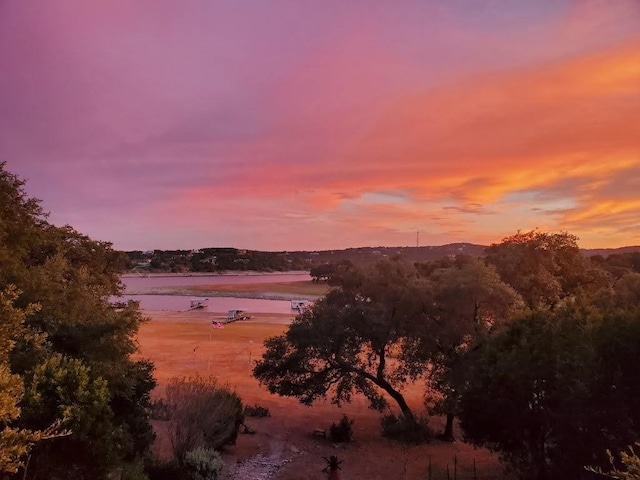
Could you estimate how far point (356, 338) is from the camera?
27.5 m

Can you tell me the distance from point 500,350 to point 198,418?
1234 centimetres

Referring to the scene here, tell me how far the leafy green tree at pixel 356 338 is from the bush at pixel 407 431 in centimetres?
31

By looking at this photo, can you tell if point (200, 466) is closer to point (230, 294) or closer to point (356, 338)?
point (356, 338)

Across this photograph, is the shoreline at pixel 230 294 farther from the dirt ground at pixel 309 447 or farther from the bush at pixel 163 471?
the bush at pixel 163 471

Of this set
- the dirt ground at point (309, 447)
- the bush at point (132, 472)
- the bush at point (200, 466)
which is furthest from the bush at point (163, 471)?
the dirt ground at point (309, 447)

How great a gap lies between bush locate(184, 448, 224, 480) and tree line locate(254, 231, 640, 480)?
9.56 m

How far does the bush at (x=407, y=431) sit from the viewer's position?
→ 81.5ft

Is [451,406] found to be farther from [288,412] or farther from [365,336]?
[288,412]

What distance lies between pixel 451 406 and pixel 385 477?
197 inches

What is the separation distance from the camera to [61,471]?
12758 mm

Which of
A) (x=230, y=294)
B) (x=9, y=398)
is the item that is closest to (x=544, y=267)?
(x=9, y=398)

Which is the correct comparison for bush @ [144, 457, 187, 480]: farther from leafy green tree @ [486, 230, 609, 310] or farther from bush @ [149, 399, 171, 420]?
leafy green tree @ [486, 230, 609, 310]

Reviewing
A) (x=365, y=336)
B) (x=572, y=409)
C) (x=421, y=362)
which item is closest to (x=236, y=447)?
(x=365, y=336)

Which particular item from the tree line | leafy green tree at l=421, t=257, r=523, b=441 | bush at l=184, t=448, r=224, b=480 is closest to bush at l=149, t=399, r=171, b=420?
the tree line
